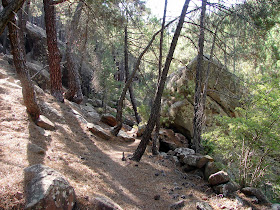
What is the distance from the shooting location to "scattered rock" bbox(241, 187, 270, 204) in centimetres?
460

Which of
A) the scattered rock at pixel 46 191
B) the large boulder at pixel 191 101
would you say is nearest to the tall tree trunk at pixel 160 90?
the scattered rock at pixel 46 191

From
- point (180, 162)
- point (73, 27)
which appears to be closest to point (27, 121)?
point (180, 162)

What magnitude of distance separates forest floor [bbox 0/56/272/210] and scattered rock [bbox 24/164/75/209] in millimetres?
118

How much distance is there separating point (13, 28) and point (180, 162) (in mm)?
6209

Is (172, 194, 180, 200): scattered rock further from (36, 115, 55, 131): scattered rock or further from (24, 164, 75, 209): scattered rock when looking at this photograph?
(36, 115, 55, 131): scattered rock

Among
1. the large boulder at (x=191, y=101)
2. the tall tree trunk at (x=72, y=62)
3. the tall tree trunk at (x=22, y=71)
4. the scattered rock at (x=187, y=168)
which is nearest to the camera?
the tall tree trunk at (x=22, y=71)

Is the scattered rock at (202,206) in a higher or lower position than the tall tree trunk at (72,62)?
lower

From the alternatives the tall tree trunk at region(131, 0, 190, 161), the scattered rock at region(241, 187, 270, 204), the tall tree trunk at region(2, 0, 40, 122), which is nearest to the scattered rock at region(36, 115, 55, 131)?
the tall tree trunk at region(2, 0, 40, 122)

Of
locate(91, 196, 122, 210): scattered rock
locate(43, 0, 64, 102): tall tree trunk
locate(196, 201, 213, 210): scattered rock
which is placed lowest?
locate(196, 201, 213, 210): scattered rock

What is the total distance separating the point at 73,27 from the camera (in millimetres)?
10070

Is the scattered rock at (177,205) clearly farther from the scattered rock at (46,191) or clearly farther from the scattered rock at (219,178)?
the scattered rock at (46,191)

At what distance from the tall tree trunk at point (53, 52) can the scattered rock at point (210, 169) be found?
22.7 feet

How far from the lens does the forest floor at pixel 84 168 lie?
A: 3.61 m

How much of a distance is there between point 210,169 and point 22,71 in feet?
19.2
